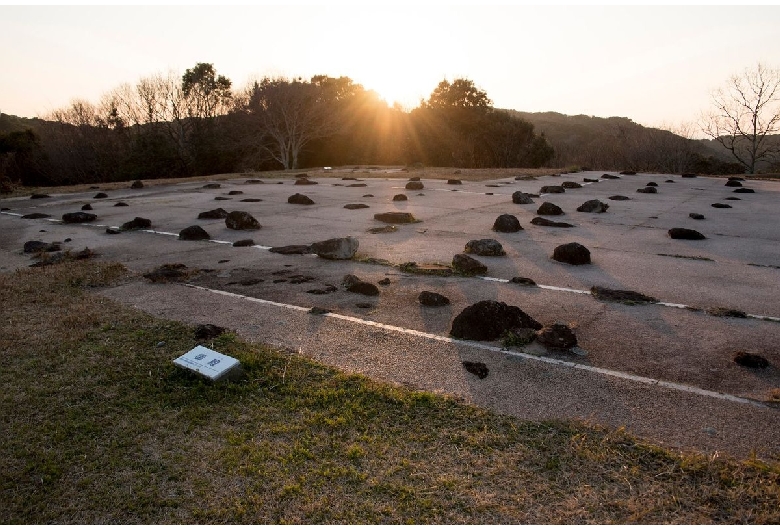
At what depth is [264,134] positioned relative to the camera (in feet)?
118

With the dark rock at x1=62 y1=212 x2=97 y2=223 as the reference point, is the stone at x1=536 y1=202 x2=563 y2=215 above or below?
above

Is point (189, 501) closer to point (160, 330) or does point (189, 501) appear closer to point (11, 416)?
point (11, 416)

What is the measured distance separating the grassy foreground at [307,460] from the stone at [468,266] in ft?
11.7

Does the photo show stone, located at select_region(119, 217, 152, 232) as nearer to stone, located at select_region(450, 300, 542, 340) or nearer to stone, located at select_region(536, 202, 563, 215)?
stone, located at select_region(450, 300, 542, 340)

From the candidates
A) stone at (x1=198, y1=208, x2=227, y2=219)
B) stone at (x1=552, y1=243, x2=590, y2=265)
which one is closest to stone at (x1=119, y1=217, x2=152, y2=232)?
stone at (x1=198, y1=208, x2=227, y2=219)

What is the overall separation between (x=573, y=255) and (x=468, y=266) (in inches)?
72.0

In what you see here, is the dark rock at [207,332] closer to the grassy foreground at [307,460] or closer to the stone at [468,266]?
the grassy foreground at [307,460]

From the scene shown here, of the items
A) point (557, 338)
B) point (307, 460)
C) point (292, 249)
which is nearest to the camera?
point (307, 460)

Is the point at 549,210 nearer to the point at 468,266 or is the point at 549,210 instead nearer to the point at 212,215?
the point at 468,266

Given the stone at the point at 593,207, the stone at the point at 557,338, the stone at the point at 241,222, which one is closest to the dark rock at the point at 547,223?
the stone at the point at 593,207

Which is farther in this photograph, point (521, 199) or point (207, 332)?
point (521, 199)

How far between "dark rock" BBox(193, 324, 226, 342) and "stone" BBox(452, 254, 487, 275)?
141 inches

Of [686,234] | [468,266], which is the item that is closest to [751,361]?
[468,266]

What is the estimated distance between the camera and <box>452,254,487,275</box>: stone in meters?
7.37
